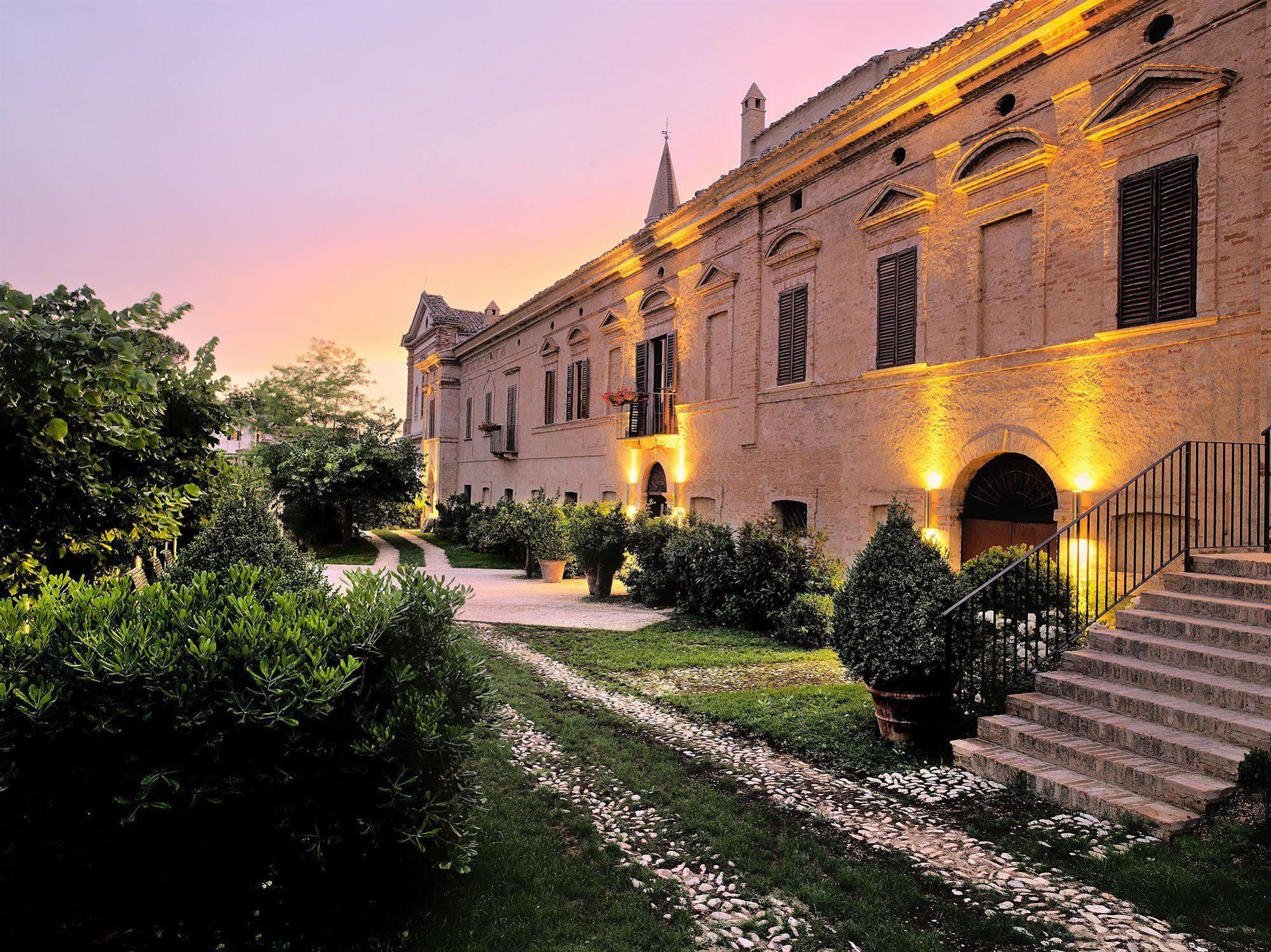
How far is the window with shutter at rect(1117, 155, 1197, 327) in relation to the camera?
8.52 metres

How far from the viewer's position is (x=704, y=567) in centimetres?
1337

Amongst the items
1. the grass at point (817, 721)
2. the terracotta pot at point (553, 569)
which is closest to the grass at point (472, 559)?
the terracotta pot at point (553, 569)

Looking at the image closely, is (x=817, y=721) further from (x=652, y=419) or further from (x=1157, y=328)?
(x=652, y=419)

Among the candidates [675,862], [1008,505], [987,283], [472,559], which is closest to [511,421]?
[472,559]

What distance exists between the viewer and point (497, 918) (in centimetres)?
379

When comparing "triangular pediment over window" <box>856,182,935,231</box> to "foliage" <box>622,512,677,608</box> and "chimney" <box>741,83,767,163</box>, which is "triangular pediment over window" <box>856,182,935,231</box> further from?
"chimney" <box>741,83,767,163</box>

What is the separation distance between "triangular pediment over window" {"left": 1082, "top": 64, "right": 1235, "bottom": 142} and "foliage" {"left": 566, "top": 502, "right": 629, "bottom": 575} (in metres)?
10.7

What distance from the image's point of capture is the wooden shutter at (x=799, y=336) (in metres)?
14.5

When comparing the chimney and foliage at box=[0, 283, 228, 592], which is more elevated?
the chimney

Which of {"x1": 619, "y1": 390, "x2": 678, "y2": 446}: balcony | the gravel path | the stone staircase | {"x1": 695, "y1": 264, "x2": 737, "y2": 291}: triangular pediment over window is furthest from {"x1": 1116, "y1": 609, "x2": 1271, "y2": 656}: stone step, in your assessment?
{"x1": 619, "y1": 390, "x2": 678, "y2": 446}: balcony

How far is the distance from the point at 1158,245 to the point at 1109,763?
21.3 ft

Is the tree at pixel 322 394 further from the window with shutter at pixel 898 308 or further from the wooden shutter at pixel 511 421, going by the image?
the window with shutter at pixel 898 308

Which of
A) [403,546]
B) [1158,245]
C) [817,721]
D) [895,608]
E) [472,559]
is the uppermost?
[1158,245]

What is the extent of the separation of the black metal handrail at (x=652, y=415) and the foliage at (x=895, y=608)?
11.8 meters
